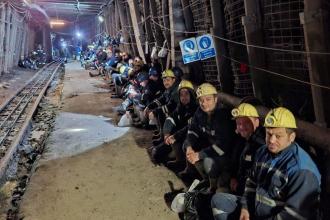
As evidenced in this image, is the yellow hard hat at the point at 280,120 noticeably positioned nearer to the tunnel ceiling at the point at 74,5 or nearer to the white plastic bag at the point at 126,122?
the white plastic bag at the point at 126,122

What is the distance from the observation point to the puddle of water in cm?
716

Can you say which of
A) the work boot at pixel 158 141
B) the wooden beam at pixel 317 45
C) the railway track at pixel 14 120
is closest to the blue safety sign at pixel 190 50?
the work boot at pixel 158 141

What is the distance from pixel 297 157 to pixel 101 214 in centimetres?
264

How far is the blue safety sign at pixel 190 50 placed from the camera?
6133 millimetres

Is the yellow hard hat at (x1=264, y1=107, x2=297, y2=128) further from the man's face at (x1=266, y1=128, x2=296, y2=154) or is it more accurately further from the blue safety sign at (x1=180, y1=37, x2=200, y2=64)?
the blue safety sign at (x1=180, y1=37, x2=200, y2=64)

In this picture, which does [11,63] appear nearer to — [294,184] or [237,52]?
[237,52]

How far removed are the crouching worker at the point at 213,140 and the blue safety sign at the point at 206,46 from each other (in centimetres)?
151

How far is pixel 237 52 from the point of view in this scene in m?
5.51

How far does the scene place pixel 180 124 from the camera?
5.98 m

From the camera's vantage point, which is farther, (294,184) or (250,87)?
(250,87)

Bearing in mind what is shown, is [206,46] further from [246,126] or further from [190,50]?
[246,126]

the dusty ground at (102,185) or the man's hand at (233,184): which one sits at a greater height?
the man's hand at (233,184)

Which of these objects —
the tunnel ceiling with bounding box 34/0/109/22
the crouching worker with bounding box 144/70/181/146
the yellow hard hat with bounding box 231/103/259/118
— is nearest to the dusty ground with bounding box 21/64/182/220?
the crouching worker with bounding box 144/70/181/146

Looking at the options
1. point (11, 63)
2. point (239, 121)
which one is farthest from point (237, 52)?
point (11, 63)
